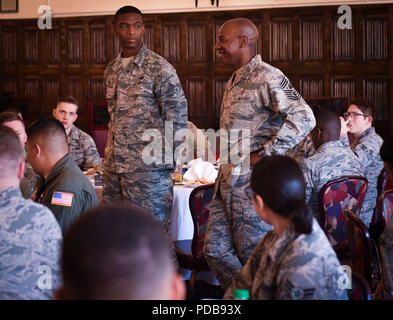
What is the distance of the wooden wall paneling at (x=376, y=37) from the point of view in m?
9.38

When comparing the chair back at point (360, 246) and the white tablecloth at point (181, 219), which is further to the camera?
the white tablecloth at point (181, 219)

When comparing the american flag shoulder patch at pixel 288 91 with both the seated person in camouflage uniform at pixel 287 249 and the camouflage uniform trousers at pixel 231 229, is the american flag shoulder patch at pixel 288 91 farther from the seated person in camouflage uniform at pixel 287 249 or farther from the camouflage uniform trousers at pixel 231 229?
the seated person in camouflage uniform at pixel 287 249

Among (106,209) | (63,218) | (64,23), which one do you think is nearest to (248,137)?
(63,218)

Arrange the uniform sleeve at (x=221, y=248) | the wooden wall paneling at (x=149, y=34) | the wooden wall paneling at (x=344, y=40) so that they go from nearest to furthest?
the uniform sleeve at (x=221, y=248) → the wooden wall paneling at (x=344, y=40) → the wooden wall paneling at (x=149, y=34)

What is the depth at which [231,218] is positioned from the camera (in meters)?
2.99

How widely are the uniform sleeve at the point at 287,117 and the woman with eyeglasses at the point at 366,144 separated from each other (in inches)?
52.1

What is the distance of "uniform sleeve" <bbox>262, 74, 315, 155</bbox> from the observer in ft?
9.55

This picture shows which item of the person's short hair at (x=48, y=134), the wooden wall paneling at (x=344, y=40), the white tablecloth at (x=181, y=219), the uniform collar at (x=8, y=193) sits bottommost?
the white tablecloth at (x=181, y=219)

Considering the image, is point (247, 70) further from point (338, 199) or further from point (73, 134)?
point (73, 134)

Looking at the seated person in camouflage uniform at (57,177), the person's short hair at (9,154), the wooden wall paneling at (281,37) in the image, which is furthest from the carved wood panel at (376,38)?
the person's short hair at (9,154)

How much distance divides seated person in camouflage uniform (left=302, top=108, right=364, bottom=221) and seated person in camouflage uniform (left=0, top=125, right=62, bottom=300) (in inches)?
87.2

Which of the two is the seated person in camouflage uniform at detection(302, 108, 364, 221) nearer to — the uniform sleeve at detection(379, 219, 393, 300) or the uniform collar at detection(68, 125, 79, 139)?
the uniform sleeve at detection(379, 219, 393, 300)

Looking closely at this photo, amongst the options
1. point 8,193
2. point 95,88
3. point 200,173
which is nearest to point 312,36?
point 95,88

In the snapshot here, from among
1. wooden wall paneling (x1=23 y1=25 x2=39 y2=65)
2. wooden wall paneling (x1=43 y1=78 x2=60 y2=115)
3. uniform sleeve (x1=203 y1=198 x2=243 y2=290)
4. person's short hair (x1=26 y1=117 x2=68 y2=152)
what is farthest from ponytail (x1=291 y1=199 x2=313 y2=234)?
wooden wall paneling (x1=23 y1=25 x2=39 y2=65)
